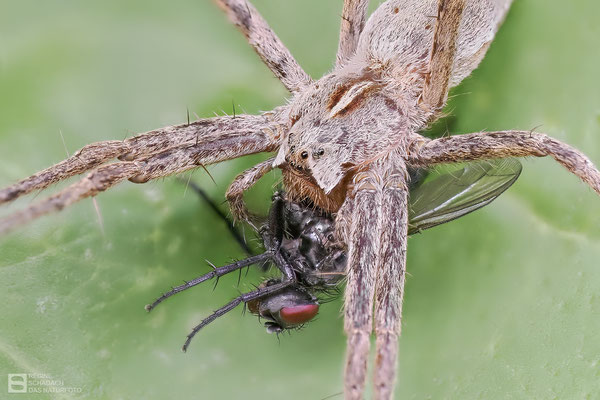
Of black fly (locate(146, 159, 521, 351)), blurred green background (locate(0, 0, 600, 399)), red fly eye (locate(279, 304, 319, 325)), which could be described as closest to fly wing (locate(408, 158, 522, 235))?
black fly (locate(146, 159, 521, 351))

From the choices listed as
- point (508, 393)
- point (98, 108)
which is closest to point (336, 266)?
point (508, 393)

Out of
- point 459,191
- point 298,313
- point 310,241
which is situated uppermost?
point 459,191

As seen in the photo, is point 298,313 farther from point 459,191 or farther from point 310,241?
point 459,191

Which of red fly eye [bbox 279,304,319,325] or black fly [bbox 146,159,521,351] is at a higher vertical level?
black fly [bbox 146,159,521,351]

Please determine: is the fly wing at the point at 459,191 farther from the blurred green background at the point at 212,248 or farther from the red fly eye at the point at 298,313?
the red fly eye at the point at 298,313

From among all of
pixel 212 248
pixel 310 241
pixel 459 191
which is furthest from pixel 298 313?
pixel 459 191

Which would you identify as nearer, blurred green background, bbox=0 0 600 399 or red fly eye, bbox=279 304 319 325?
blurred green background, bbox=0 0 600 399

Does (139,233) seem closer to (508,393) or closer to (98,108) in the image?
(98,108)

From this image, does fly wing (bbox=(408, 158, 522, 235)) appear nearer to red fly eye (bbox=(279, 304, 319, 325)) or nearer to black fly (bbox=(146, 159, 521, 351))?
black fly (bbox=(146, 159, 521, 351))
